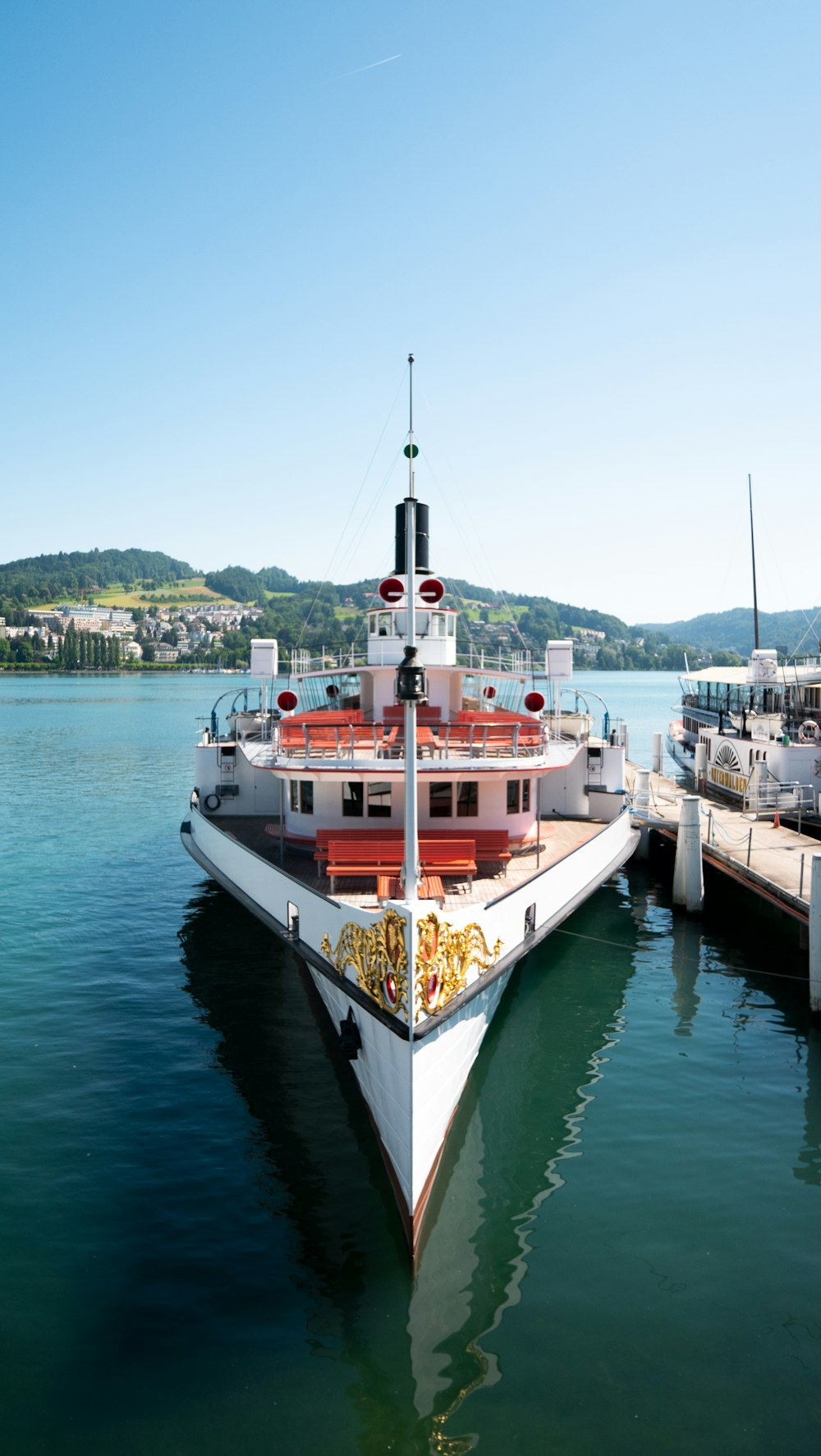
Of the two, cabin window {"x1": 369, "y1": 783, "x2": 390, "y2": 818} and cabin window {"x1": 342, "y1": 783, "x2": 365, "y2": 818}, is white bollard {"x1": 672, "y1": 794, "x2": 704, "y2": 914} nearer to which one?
cabin window {"x1": 369, "y1": 783, "x2": 390, "y2": 818}

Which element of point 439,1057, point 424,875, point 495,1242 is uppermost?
point 424,875

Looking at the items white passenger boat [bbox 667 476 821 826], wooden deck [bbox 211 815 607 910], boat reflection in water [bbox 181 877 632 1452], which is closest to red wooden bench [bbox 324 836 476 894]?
wooden deck [bbox 211 815 607 910]

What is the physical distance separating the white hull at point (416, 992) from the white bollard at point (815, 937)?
4425mm

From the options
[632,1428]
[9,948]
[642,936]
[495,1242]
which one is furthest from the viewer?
[642,936]

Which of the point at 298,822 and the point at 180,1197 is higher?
the point at 298,822

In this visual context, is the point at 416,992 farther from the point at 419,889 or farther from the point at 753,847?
the point at 753,847

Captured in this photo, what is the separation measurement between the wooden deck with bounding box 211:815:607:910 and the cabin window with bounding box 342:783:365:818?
1165 millimetres

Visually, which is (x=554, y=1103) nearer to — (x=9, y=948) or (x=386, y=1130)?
(x=386, y=1130)

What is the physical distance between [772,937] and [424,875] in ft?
36.9

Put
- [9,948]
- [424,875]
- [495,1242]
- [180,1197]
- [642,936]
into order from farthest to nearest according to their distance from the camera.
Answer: [642,936] < [9,948] < [424,875] < [180,1197] < [495,1242]

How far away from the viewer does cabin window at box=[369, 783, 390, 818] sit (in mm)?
18516

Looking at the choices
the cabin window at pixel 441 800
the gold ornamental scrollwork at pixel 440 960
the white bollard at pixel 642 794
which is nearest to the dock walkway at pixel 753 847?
the white bollard at pixel 642 794

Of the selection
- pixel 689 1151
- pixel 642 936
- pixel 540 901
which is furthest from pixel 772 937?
pixel 689 1151

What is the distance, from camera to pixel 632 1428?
766 cm
